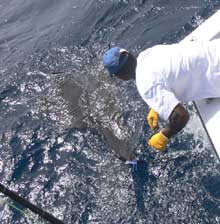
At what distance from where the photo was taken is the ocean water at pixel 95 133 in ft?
19.5

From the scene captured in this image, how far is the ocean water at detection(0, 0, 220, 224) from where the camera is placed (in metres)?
5.95

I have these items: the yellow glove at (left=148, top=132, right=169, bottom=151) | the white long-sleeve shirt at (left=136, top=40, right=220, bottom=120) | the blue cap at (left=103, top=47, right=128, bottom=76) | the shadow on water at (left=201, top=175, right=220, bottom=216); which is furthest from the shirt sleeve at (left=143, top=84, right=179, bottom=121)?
the shadow on water at (left=201, top=175, right=220, bottom=216)

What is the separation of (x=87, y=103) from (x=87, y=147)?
935 mm

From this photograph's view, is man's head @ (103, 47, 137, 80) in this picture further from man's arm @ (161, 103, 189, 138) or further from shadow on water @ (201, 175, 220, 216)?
shadow on water @ (201, 175, 220, 216)

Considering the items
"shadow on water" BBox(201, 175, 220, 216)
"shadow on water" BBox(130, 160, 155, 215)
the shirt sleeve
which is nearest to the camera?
the shirt sleeve

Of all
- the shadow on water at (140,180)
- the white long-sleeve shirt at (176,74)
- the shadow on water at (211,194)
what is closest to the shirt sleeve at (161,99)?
the white long-sleeve shirt at (176,74)

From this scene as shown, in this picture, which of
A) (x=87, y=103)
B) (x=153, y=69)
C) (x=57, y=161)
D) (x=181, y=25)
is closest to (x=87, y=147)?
(x=57, y=161)

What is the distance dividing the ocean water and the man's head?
4.74 ft

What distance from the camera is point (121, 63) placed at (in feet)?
17.6

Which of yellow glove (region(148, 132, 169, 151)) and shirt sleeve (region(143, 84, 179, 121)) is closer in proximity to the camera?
shirt sleeve (region(143, 84, 179, 121))

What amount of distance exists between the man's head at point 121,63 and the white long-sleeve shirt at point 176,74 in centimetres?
29

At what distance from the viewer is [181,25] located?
8.62m

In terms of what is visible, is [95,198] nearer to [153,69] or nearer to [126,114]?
[126,114]

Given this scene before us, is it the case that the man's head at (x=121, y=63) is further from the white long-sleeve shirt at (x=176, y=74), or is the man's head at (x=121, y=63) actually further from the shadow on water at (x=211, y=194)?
the shadow on water at (x=211, y=194)
